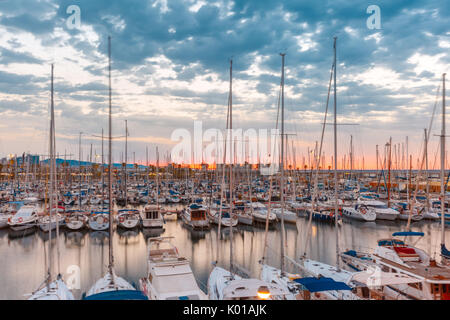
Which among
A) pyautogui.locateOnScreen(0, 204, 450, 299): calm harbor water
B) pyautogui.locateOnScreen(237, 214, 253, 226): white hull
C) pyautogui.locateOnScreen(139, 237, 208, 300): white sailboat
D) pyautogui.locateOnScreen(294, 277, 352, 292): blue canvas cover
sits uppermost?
pyautogui.locateOnScreen(294, 277, 352, 292): blue canvas cover

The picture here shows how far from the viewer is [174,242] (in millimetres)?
25391

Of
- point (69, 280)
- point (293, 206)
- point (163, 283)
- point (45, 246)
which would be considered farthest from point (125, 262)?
point (293, 206)

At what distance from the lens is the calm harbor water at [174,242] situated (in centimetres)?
1792

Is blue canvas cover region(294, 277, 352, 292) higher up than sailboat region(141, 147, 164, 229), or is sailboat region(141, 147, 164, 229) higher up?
blue canvas cover region(294, 277, 352, 292)

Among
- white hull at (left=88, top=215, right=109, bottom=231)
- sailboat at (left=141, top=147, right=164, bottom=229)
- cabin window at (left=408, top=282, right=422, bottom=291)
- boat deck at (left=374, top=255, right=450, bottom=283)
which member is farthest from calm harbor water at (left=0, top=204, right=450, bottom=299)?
cabin window at (left=408, top=282, right=422, bottom=291)

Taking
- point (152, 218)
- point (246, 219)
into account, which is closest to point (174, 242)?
point (152, 218)

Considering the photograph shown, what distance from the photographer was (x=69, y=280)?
16922mm

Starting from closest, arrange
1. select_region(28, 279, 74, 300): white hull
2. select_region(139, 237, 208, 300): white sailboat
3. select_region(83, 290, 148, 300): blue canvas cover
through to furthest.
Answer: select_region(83, 290, 148, 300): blue canvas cover
select_region(28, 279, 74, 300): white hull
select_region(139, 237, 208, 300): white sailboat

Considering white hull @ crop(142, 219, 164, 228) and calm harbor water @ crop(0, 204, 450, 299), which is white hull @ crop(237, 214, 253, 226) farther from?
white hull @ crop(142, 219, 164, 228)

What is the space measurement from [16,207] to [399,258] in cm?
3753

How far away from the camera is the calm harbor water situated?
17922mm

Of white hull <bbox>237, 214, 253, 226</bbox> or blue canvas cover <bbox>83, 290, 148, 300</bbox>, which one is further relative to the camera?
white hull <bbox>237, 214, 253, 226</bbox>

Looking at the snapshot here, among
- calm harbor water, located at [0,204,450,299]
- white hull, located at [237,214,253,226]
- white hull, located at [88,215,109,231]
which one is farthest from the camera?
white hull, located at [237,214,253,226]

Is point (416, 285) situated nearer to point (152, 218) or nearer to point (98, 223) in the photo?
point (152, 218)
